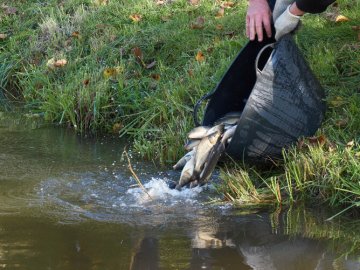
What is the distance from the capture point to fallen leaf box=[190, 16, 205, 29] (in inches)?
294

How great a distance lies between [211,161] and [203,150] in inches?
3.8

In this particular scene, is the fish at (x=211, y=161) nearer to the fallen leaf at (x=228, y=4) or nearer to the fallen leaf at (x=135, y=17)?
the fallen leaf at (x=228, y=4)

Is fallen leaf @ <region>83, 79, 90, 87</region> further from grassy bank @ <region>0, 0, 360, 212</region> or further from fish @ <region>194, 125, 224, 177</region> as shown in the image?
fish @ <region>194, 125, 224, 177</region>

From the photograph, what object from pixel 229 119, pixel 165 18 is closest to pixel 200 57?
pixel 165 18

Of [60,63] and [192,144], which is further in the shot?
[60,63]

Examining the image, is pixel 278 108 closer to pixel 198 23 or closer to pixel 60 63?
pixel 198 23

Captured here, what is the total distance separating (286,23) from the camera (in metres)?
4.83

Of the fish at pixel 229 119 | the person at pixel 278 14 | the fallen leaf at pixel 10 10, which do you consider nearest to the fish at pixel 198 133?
the fish at pixel 229 119

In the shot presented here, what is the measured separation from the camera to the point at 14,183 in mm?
5242

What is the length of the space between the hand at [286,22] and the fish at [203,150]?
2.47 feet

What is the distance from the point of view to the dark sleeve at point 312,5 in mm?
4590

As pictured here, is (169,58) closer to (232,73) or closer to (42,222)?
(232,73)

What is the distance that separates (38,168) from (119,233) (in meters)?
1.59

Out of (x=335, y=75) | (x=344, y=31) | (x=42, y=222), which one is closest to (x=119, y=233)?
(x=42, y=222)
